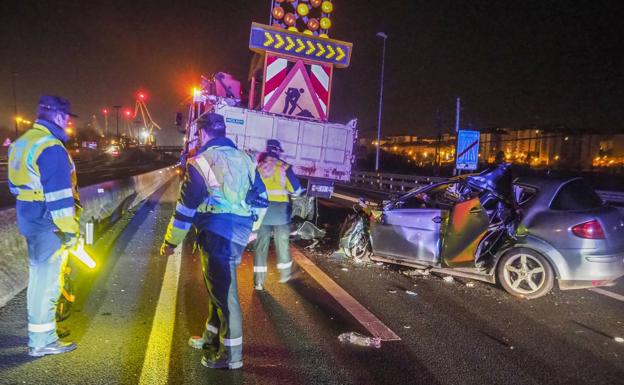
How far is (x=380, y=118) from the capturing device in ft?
112

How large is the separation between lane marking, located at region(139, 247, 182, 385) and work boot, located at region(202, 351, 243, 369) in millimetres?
311

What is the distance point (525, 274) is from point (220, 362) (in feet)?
12.8

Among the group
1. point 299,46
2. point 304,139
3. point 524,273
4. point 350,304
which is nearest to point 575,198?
point 524,273

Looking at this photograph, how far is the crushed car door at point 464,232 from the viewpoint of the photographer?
5859 millimetres

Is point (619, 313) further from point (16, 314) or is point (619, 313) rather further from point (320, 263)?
point (16, 314)

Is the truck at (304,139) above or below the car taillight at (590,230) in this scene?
above

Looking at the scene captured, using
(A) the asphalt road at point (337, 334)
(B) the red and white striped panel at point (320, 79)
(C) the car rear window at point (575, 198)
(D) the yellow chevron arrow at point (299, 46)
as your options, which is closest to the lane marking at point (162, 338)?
(A) the asphalt road at point (337, 334)

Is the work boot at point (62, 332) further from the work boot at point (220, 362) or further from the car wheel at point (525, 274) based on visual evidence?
the car wheel at point (525, 274)

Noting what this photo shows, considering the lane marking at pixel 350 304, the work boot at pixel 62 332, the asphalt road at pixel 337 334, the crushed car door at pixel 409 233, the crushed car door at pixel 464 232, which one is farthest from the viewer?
the crushed car door at pixel 409 233

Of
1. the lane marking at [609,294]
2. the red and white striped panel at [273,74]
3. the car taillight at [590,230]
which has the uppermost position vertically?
the red and white striped panel at [273,74]

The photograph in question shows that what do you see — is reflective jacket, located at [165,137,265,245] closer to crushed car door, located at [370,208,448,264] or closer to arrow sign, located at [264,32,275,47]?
crushed car door, located at [370,208,448,264]

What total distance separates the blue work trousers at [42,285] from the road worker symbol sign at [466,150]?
11039mm

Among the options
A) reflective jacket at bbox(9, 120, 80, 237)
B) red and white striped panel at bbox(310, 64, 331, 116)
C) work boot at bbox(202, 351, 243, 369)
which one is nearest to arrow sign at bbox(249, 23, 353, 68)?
red and white striped panel at bbox(310, 64, 331, 116)

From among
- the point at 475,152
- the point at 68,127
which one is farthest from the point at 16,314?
the point at 475,152
